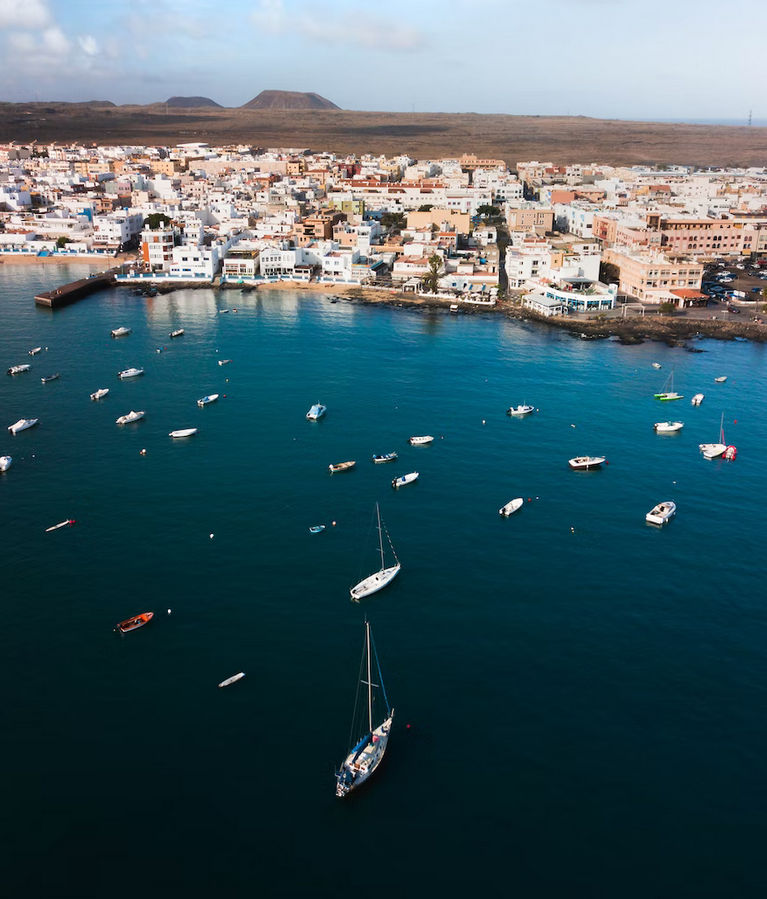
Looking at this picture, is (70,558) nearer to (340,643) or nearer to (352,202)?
(340,643)

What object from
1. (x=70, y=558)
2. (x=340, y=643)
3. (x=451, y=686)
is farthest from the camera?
(x=70, y=558)

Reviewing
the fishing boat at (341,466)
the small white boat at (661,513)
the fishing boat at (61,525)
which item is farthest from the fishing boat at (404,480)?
the fishing boat at (61,525)

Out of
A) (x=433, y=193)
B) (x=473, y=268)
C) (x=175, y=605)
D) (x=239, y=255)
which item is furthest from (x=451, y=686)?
(x=433, y=193)

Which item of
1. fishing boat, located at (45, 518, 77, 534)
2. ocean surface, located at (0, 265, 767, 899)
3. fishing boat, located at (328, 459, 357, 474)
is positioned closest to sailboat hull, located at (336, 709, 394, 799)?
ocean surface, located at (0, 265, 767, 899)

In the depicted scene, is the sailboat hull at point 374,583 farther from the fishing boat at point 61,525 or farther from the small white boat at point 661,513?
the fishing boat at point 61,525

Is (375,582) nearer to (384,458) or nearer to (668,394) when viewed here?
(384,458)

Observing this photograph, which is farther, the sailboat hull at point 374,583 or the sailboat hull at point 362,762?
the sailboat hull at point 374,583
